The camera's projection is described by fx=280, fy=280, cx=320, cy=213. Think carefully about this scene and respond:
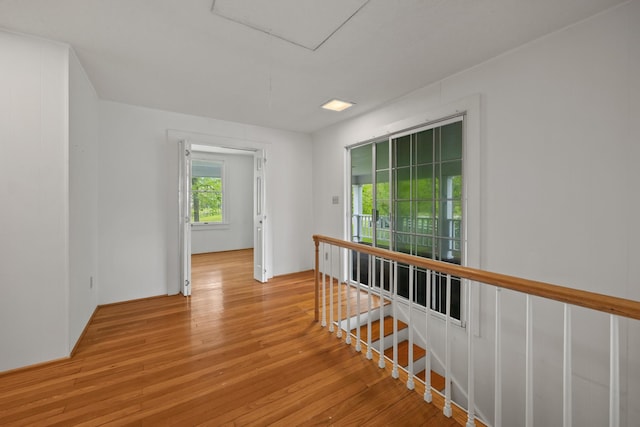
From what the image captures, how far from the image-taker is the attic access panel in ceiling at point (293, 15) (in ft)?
6.02

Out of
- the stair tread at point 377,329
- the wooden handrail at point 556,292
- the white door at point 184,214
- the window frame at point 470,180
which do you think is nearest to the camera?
the wooden handrail at point 556,292

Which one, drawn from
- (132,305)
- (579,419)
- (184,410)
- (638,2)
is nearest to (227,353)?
(184,410)

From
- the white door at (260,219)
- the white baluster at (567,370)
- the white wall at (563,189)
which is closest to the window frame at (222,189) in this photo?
the white door at (260,219)

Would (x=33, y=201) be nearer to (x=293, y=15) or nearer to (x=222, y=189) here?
(x=293, y=15)

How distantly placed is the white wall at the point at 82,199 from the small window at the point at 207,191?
3717 mm

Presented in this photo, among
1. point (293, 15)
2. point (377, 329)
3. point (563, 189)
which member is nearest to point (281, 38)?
point (293, 15)

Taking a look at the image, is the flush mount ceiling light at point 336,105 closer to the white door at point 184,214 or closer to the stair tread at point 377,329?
the white door at point 184,214

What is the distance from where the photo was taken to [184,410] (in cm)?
182

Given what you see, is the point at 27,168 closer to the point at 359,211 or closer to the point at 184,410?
the point at 184,410

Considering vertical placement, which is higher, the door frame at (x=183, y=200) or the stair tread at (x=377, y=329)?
the door frame at (x=183, y=200)

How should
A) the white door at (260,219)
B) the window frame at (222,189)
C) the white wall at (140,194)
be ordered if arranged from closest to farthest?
the white wall at (140,194), the white door at (260,219), the window frame at (222,189)

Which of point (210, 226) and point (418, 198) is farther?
point (210, 226)

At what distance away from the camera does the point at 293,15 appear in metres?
1.95

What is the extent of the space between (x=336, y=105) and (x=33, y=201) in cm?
320
